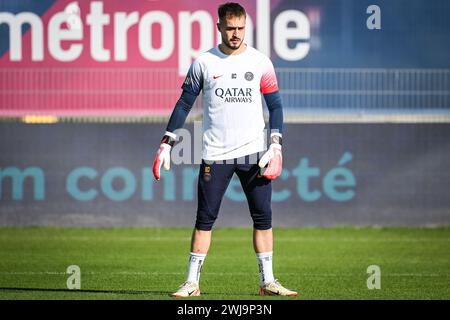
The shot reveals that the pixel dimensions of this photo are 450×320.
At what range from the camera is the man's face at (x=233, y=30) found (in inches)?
383

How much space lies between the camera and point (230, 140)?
10.0 meters

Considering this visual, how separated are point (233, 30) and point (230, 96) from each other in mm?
542

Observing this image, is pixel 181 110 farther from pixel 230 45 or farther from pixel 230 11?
pixel 230 11

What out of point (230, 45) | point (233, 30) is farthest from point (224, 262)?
point (233, 30)

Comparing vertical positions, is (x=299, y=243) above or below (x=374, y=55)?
below

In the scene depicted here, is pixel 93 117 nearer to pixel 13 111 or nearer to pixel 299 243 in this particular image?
pixel 13 111

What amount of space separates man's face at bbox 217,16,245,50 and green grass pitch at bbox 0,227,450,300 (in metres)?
2.07

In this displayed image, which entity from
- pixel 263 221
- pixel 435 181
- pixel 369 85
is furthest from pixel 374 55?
pixel 263 221

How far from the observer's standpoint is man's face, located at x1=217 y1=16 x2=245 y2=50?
972 cm

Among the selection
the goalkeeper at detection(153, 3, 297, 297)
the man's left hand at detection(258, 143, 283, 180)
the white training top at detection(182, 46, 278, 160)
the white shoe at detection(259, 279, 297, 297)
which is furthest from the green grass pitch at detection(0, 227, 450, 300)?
the white training top at detection(182, 46, 278, 160)

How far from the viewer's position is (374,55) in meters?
20.2

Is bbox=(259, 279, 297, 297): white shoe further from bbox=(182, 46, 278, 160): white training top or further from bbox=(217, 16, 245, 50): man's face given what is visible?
bbox=(217, 16, 245, 50): man's face

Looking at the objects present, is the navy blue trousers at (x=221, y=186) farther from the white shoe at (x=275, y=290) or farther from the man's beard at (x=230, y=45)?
the man's beard at (x=230, y=45)
